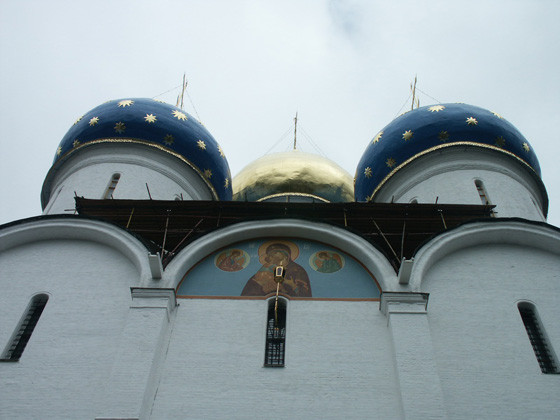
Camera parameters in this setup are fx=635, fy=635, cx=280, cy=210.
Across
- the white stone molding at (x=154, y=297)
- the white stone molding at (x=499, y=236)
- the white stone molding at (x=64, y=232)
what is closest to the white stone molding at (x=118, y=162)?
the white stone molding at (x=64, y=232)

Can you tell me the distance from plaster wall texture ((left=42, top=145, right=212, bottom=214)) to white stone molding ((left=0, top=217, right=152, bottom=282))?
2.21m

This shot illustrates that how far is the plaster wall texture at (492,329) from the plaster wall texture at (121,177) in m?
5.79

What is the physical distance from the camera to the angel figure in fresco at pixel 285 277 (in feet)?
26.6

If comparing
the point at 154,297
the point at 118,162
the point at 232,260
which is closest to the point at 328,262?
the point at 232,260

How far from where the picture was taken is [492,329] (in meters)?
7.54

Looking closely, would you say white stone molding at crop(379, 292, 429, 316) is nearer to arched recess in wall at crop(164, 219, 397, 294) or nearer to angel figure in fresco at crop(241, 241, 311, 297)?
arched recess in wall at crop(164, 219, 397, 294)

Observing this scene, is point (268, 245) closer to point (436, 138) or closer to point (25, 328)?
point (25, 328)

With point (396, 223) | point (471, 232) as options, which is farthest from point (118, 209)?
point (471, 232)

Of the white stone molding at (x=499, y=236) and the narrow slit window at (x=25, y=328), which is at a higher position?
the white stone molding at (x=499, y=236)

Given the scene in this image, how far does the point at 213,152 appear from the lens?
43.7 ft

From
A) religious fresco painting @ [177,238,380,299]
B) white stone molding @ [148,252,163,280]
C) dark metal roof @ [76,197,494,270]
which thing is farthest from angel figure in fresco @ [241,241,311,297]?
white stone molding @ [148,252,163,280]

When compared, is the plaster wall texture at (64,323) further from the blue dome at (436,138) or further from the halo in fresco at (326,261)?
the blue dome at (436,138)

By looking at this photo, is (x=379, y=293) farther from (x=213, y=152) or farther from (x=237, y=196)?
(x=237, y=196)

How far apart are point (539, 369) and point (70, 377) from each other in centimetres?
522
